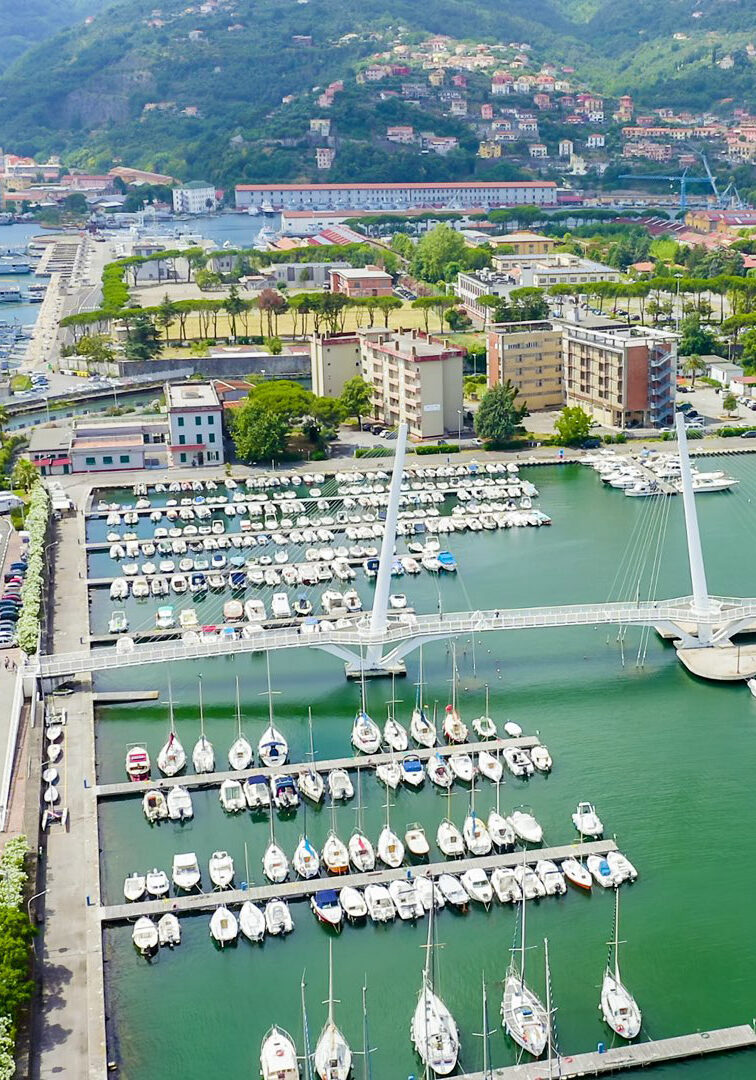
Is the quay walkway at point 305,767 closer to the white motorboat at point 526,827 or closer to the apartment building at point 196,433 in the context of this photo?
the white motorboat at point 526,827

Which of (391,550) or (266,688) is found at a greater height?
(391,550)

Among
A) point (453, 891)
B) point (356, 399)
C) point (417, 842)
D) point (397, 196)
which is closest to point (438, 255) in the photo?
point (356, 399)

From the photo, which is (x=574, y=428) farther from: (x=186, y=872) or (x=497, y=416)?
(x=186, y=872)

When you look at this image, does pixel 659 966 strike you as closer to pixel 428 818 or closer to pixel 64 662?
pixel 428 818

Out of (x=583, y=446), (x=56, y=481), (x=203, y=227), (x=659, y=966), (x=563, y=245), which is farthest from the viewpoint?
(x=203, y=227)

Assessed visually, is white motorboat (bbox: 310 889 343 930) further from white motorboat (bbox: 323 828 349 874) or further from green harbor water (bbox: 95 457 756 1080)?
white motorboat (bbox: 323 828 349 874)

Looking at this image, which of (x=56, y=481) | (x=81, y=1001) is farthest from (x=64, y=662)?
(x=56, y=481)

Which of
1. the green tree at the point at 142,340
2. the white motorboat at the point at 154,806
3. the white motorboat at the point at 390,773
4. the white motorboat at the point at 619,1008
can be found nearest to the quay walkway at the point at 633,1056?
the white motorboat at the point at 619,1008

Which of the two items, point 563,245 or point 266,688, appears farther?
point 563,245
